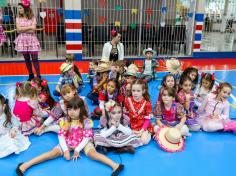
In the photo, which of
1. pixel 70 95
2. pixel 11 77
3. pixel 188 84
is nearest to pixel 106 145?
pixel 70 95

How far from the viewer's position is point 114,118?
118 inches

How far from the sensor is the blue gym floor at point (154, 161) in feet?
8.85

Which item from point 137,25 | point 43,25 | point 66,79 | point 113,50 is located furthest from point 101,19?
point 66,79

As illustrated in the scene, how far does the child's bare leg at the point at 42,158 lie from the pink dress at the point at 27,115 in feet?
2.12

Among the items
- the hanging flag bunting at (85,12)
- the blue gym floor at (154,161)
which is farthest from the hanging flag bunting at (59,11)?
the blue gym floor at (154,161)

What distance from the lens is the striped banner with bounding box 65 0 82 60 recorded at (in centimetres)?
685

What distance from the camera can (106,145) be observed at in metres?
2.99

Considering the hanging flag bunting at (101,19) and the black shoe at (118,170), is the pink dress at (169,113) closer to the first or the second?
the black shoe at (118,170)

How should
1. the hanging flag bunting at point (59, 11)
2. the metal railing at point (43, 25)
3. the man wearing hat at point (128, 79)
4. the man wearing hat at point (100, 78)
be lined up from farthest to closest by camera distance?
the hanging flag bunting at point (59, 11) < the metal railing at point (43, 25) < the man wearing hat at point (100, 78) < the man wearing hat at point (128, 79)

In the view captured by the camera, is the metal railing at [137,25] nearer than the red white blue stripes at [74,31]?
No

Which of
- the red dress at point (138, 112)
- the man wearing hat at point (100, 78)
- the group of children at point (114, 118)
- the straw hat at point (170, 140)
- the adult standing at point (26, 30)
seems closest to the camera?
the group of children at point (114, 118)

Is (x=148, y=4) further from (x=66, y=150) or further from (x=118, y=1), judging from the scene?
(x=66, y=150)

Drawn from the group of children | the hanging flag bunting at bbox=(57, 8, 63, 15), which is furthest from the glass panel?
the group of children

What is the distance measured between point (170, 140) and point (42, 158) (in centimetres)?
144
